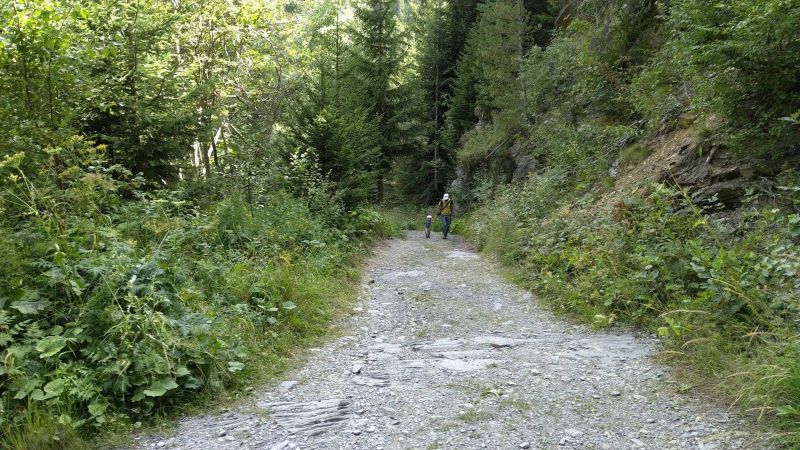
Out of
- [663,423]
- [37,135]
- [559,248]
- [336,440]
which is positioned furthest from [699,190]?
[37,135]

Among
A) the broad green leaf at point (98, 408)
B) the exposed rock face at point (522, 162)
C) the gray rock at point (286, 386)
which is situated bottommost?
the gray rock at point (286, 386)

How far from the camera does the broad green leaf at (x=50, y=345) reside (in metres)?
3.86

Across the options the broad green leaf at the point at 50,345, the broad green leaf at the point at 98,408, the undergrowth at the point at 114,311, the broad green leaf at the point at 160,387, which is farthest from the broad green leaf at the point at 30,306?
the broad green leaf at the point at 160,387

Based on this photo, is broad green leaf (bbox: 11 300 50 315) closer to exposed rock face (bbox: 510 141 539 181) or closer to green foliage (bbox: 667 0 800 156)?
green foliage (bbox: 667 0 800 156)

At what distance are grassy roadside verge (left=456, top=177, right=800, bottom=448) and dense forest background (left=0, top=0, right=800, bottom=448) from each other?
1.3 inches

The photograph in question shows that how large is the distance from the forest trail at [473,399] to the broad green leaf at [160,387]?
333 mm

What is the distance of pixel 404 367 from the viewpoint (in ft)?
17.3

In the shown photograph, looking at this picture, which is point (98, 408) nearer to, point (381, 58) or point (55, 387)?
point (55, 387)

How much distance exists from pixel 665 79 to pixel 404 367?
9412 mm

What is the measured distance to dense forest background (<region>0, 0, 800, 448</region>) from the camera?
4148mm

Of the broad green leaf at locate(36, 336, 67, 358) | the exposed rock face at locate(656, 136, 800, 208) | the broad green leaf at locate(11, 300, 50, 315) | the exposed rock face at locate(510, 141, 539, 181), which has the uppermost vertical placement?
the exposed rock face at locate(510, 141, 539, 181)

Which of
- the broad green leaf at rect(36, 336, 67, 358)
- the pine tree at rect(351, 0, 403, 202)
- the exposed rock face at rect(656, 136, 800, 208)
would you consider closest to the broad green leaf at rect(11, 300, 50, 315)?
the broad green leaf at rect(36, 336, 67, 358)

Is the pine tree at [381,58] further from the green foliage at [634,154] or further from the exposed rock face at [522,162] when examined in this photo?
the green foliage at [634,154]

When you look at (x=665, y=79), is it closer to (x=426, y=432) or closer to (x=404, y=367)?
(x=404, y=367)
